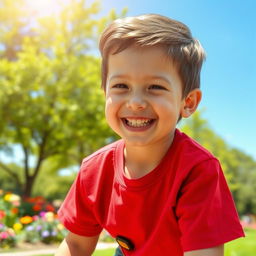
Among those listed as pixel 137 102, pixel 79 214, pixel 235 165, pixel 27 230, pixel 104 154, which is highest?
pixel 137 102

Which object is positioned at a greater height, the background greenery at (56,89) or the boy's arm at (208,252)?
the boy's arm at (208,252)

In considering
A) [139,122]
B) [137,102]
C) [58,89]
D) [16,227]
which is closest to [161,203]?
[139,122]

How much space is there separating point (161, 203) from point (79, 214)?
1.97ft

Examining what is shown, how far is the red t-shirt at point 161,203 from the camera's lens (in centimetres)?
165

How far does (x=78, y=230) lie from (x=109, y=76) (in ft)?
3.18

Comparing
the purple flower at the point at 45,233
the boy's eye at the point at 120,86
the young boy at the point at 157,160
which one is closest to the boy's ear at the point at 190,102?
the young boy at the point at 157,160

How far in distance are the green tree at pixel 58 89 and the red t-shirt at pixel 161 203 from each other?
12621 mm

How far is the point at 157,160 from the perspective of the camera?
200cm

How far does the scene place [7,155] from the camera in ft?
63.4

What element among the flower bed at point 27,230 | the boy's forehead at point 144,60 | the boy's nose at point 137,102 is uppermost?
the boy's forehead at point 144,60

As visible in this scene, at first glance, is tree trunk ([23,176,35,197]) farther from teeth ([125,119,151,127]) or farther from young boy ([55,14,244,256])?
teeth ([125,119,151,127])

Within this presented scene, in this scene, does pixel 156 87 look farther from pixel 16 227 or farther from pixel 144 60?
pixel 16 227

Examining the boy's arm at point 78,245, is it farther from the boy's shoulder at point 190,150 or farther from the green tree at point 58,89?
the green tree at point 58,89

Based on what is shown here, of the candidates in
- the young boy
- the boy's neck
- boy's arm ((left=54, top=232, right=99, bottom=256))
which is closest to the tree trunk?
boy's arm ((left=54, top=232, right=99, bottom=256))
